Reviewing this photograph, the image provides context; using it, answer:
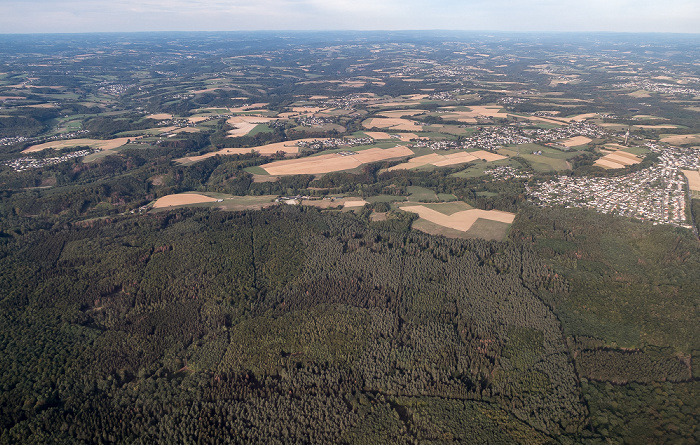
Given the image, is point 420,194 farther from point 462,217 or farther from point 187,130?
point 187,130

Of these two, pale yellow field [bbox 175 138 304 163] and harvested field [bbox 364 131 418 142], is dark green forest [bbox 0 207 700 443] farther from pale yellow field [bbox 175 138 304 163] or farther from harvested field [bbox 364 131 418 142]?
harvested field [bbox 364 131 418 142]

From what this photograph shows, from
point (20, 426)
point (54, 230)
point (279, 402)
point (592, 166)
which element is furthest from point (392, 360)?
point (592, 166)

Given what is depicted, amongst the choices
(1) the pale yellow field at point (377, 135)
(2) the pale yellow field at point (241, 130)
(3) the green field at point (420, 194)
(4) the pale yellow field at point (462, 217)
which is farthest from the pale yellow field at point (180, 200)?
(1) the pale yellow field at point (377, 135)

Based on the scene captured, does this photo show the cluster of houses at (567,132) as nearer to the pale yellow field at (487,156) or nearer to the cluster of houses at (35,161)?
the pale yellow field at (487,156)

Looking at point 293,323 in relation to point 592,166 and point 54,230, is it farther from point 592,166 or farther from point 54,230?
point 592,166

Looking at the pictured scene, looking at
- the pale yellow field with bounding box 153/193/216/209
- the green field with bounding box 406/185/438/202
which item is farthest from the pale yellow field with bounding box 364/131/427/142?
the pale yellow field with bounding box 153/193/216/209

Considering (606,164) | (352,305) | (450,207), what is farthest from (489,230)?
(606,164)
